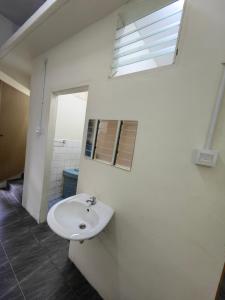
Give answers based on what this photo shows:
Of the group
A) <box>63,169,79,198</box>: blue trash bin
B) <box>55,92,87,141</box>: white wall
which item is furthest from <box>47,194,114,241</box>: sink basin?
<box>55,92,87,141</box>: white wall

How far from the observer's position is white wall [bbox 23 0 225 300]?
80 cm

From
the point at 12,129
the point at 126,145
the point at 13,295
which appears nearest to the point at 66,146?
the point at 12,129

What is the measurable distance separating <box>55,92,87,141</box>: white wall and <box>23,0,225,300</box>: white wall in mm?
1265

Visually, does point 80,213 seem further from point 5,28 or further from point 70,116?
point 5,28

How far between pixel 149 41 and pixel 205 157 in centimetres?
93

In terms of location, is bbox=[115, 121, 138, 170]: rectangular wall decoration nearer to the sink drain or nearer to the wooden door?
the sink drain

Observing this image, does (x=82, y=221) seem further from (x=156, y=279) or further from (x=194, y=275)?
(x=194, y=275)

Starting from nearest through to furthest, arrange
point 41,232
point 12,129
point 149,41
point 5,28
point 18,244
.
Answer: point 149,41, point 18,244, point 41,232, point 5,28, point 12,129

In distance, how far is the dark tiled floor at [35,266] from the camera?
1310 millimetres

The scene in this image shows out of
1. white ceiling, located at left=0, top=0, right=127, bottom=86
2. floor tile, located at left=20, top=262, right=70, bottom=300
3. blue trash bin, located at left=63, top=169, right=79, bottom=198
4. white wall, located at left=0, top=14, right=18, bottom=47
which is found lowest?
floor tile, located at left=20, top=262, right=70, bottom=300

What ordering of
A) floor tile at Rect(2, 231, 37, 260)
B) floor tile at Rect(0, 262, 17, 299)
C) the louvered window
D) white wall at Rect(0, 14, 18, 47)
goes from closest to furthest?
the louvered window, floor tile at Rect(0, 262, 17, 299), floor tile at Rect(2, 231, 37, 260), white wall at Rect(0, 14, 18, 47)

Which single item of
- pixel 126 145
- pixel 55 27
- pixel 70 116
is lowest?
pixel 126 145

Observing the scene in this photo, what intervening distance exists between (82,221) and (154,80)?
1283mm

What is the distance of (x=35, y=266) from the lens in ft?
5.03
